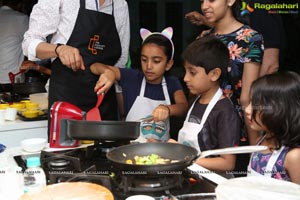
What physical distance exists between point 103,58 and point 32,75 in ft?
4.93

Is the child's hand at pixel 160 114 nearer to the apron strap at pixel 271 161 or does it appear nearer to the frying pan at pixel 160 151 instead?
the frying pan at pixel 160 151

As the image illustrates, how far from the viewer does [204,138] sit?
1.54 meters

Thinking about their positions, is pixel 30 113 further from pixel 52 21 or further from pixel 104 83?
pixel 104 83

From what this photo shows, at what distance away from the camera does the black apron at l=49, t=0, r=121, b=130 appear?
1700mm

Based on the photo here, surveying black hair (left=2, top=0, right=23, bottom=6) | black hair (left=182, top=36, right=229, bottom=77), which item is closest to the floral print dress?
black hair (left=182, top=36, right=229, bottom=77)

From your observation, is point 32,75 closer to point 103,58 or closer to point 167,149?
point 103,58

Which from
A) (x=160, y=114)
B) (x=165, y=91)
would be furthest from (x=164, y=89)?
(x=160, y=114)

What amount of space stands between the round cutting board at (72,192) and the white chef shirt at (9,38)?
2.90m

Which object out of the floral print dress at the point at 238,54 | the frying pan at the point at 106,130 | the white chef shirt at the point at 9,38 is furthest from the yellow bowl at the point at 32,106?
the white chef shirt at the point at 9,38

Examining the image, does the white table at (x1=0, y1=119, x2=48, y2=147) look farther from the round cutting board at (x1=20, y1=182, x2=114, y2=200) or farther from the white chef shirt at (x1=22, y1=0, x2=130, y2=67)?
the round cutting board at (x1=20, y1=182, x2=114, y2=200)

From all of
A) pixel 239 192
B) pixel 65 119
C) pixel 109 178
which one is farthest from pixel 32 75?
pixel 239 192

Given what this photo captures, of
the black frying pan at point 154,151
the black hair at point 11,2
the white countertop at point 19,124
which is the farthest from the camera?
the black hair at point 11,2

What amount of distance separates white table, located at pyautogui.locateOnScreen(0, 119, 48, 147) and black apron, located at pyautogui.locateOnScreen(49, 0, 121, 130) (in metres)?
0.35

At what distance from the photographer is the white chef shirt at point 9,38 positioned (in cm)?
358
